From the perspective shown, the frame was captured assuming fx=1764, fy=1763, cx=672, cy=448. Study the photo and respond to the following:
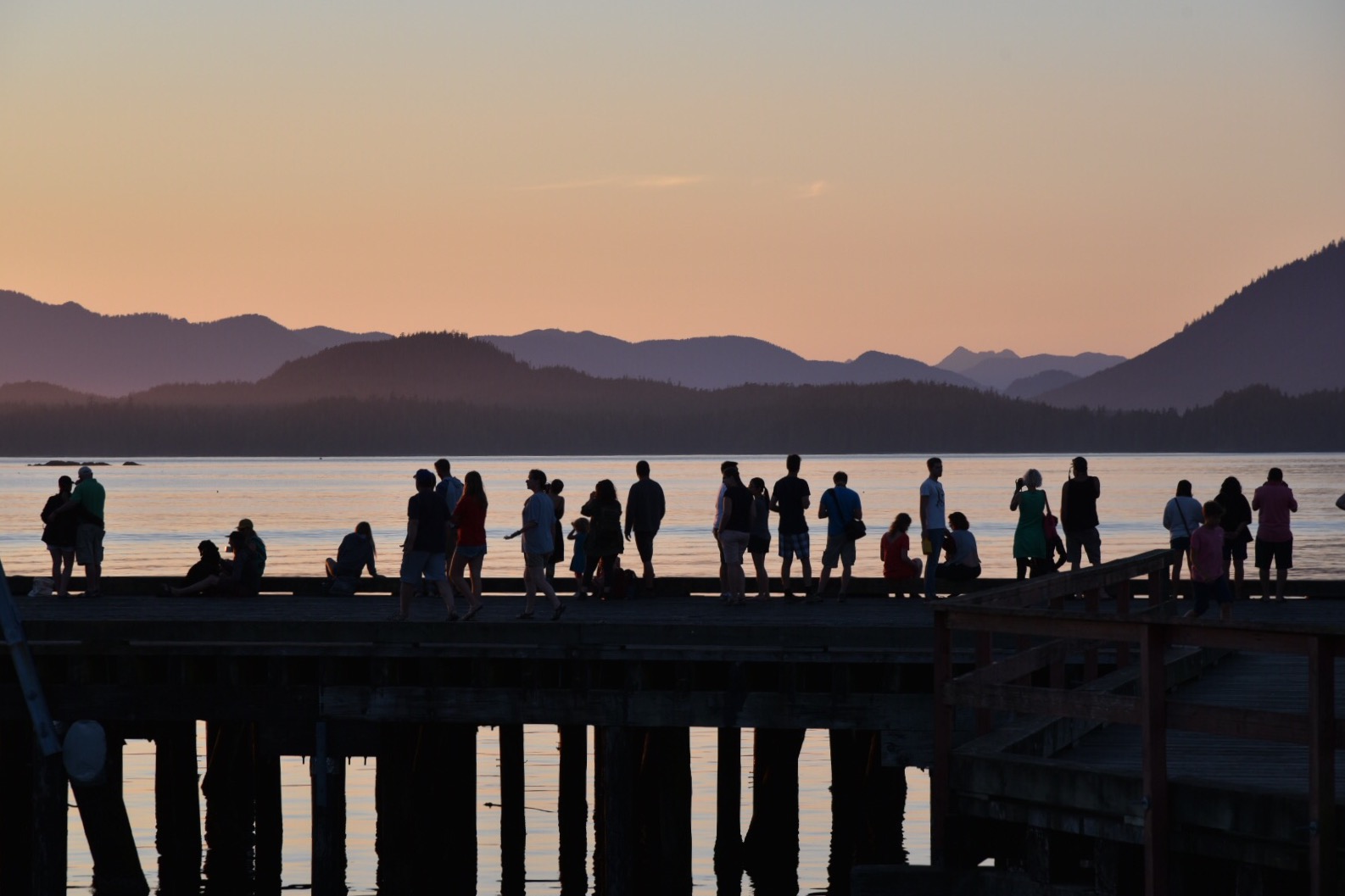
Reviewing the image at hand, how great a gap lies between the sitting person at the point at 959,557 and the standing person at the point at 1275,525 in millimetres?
3834

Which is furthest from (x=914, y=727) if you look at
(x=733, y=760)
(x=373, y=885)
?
(x=373, y=885)

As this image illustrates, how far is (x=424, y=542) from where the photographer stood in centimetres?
2000

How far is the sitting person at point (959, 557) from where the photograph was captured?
24.5m

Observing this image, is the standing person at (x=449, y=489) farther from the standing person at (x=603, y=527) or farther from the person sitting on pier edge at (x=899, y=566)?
the person sitting on pier edge at (x=899, y=566)

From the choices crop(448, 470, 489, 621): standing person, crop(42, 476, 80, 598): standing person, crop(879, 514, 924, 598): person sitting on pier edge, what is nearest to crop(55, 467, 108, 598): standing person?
crop(42, 476, 80, 598): standing person

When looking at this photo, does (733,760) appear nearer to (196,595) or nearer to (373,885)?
(373,885)

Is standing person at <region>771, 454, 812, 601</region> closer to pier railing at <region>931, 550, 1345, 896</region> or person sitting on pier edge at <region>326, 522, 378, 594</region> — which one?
person sitting on pier edge at <region>326, 522, 378, 594</region>

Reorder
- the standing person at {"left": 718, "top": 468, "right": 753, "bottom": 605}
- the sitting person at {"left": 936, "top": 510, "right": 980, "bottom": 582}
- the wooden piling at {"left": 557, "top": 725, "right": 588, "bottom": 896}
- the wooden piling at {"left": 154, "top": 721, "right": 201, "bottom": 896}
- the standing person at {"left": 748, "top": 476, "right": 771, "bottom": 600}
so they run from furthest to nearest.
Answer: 1. the sitting person at {"left": 936, "top": 510, "right": 980, "bottom": 582}
2. the standing person at {"left": 748, "top": 476, "right": 771, "bottom": 600}
3. the standing person at {"left": 718, "top": 468, "right": 753, "bottom": 605}
4. the wooden piling at {"left": 557, "top": 725, "right": 588, "bottom": 896}
5. the wooden piling at {"left": 154, "top": 721, "right": 201, "bottom": 896}

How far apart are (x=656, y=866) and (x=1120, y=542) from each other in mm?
77393

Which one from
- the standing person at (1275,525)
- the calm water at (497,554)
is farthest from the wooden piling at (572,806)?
the standing person at (1275,525)

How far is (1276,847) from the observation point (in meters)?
9.70

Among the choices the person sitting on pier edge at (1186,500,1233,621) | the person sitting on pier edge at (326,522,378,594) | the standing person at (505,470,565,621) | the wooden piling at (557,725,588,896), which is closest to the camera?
the person sitting on pier edge at (1186,500,1233,621)

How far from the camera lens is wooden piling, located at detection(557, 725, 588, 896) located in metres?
22.1

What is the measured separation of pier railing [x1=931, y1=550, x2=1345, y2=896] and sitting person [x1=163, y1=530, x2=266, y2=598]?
14.3 meters
